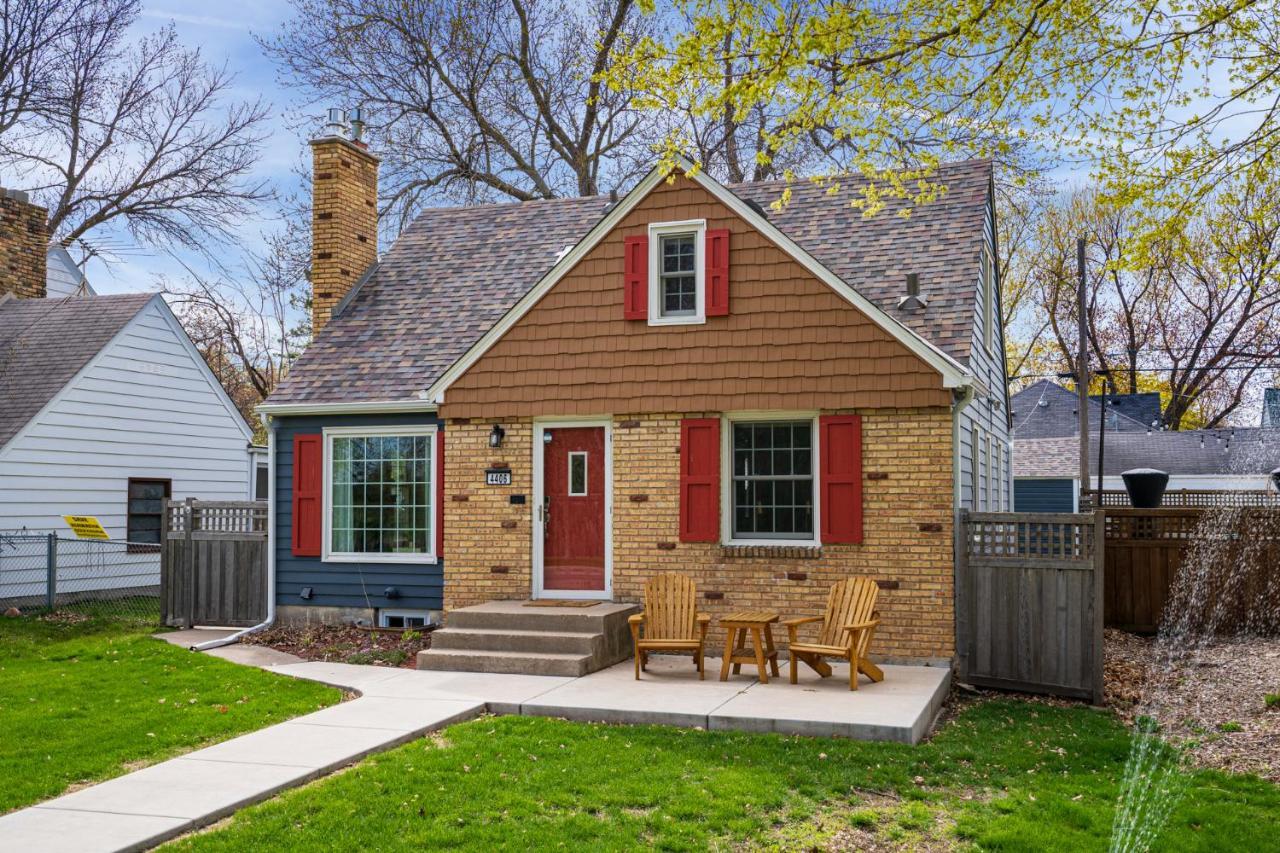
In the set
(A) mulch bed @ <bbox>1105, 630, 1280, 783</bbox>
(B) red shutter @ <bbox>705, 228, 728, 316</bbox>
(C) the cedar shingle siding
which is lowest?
(A) mulch bed @ <bbox>1105, 630, 1280, 783</bbox>

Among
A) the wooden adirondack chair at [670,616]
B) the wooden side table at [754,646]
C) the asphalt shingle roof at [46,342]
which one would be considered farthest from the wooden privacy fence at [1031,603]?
the asphalt shingle roof at [46,342]

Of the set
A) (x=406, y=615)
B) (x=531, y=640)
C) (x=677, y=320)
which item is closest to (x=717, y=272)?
(x=677, y=320)

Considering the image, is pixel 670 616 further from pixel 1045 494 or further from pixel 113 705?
pixel 1045 494

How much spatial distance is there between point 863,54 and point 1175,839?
6.69 meters

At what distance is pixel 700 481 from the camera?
36.7 feet

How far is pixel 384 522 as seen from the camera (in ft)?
42.8

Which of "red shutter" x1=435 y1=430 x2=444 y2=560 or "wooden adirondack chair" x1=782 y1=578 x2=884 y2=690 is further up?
"red shutter" x1=435 y1=430 x2=444 y2=560

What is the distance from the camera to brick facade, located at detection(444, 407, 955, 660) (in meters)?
10.4

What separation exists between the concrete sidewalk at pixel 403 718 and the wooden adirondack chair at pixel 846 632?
0.16 metres

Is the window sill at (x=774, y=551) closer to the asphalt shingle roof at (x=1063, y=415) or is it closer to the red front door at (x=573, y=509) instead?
the red front door at (x=573, y=509)

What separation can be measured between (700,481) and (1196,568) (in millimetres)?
7057

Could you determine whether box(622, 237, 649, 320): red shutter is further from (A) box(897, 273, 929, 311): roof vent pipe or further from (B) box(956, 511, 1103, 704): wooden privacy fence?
(B) box(956, 511, 1103, 704): wooden privacy fence

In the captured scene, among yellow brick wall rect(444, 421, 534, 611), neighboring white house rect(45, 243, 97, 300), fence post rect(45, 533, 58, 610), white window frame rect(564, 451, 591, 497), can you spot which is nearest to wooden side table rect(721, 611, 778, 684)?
white window frame rect(564, 451, 591, 497)

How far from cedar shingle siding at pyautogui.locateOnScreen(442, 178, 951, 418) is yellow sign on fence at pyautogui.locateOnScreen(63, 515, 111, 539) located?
7.26 meters
